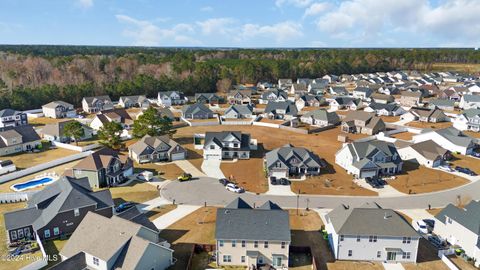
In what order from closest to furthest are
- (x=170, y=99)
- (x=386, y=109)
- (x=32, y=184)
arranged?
(x=32, y=184)
(x=386, y=109)
(x=170, y=99)

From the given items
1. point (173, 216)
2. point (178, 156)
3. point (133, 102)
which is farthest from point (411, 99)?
point (173, 216)

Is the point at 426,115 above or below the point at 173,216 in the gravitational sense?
above

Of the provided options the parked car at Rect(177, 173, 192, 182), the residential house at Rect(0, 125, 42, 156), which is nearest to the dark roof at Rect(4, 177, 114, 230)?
the parked car at Rect(177, 173, 192, 182)

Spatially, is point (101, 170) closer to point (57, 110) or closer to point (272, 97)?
point (57, 110)

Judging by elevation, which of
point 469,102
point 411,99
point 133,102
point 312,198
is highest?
point 469,102

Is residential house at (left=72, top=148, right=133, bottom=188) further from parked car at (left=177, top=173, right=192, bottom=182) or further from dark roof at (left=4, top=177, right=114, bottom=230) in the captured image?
parked car at (left=177, top=173, right=192, bottom=182)

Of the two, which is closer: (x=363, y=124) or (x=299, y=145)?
(x=299, y=145)
